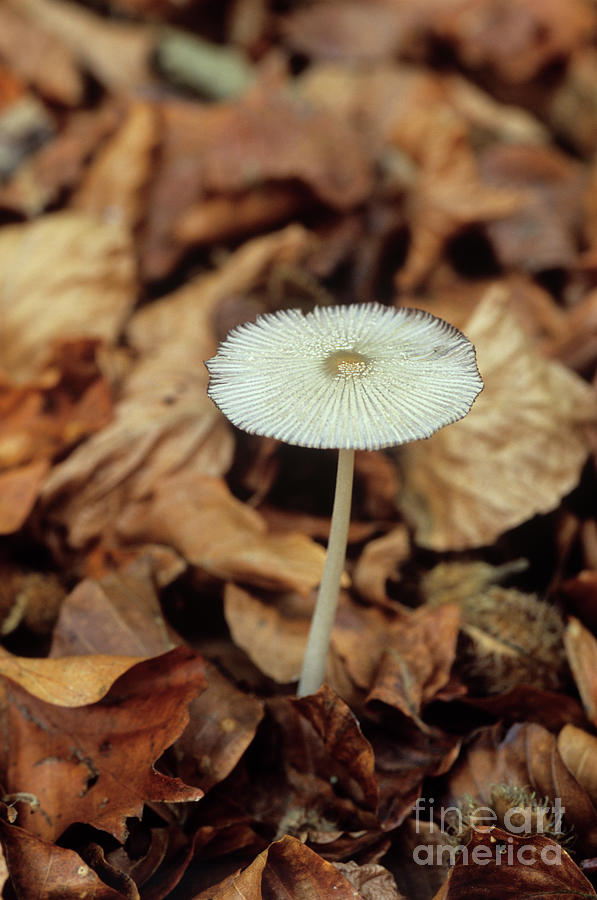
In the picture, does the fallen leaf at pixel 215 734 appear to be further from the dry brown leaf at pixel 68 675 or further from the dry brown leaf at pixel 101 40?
the dry brown leaf at pixel 101 40

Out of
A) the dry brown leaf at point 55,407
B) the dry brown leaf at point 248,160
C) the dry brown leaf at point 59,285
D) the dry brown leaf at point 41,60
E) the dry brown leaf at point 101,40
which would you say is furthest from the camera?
the dry brown leaf at point 101,40

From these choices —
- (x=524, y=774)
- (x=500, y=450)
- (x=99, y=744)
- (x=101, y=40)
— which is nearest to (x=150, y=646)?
(x=99, y=744)

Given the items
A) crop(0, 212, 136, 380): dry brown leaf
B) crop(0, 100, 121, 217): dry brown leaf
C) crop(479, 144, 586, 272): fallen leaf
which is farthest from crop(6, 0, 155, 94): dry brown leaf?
crop(479, 144, 586, 272): fallen leaf

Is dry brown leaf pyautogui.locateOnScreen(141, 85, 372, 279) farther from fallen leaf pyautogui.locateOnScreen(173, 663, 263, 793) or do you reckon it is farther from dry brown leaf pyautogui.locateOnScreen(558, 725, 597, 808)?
dry brown leaf pyautogui.locateOnScreen(558, 725, 597, 808)

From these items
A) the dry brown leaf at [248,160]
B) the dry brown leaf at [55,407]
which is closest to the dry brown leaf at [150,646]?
the dry brown leaf at [55,407]

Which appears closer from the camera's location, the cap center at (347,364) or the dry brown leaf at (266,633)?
the cap center at (347,364)

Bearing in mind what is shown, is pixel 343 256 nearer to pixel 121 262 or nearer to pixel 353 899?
pixel 121 262

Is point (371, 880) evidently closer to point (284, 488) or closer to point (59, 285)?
point (284, 488)
